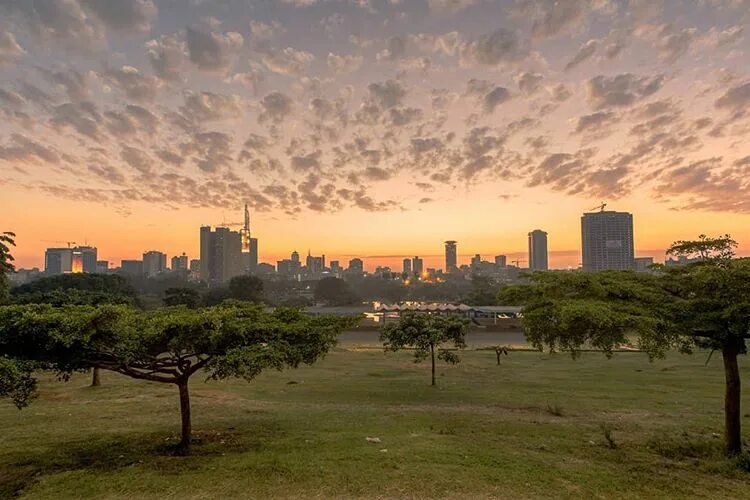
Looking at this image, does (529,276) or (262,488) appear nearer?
(262,488)

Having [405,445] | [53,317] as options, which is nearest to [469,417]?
[405,445]

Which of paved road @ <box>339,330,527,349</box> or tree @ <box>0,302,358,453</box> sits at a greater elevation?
tree @ <box>0,302,358,453</box>

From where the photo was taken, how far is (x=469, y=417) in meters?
20.4

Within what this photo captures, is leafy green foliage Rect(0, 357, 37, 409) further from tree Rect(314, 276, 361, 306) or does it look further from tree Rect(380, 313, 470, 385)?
tree Rect(314, 276, 361, 306)

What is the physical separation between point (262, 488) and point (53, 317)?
730 centimetres

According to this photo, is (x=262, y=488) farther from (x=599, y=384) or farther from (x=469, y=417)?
(x=599, y=384)

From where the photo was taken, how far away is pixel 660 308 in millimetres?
14570

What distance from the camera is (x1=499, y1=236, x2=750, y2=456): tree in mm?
13234

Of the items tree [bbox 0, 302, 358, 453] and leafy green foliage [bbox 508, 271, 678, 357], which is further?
leafy green foliage [bbox 508, 271, 678, 357]

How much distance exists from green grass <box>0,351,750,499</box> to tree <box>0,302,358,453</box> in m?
2.52

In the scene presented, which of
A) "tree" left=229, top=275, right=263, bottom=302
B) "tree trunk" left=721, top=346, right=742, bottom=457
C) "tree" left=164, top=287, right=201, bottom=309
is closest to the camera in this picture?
"tree trunk" left=721, top=346, right=742, bottom=457

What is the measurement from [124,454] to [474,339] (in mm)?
58308

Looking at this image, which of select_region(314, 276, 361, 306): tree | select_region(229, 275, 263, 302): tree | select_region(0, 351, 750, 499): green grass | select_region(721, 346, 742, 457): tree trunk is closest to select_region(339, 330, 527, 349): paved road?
select_region(0, 351, 750, 499): green grass

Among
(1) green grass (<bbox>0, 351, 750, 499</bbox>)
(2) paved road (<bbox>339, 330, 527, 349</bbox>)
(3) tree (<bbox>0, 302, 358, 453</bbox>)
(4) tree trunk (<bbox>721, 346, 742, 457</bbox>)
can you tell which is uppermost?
(3) tree (<bbox>0, 302, 358, 453</bbox>)
